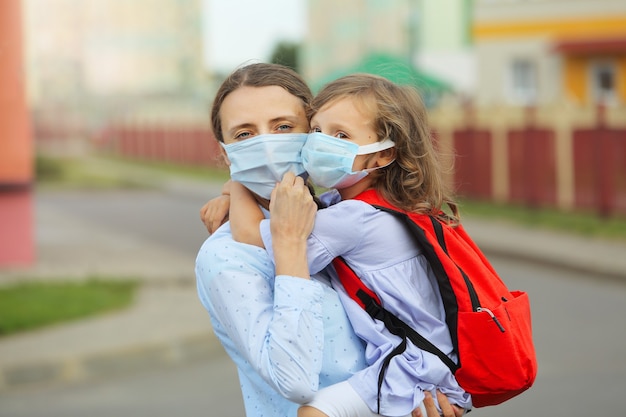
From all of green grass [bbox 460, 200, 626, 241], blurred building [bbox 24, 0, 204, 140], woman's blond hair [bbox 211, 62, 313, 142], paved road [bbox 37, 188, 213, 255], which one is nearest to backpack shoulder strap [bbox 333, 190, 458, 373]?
woman's blond hair [bbox 211, 62, 313, 142]

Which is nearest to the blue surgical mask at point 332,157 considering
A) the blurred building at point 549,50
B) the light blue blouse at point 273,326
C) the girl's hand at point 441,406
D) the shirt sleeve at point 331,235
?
the shirt sleeve at point 331,235

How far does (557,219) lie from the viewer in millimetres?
16281

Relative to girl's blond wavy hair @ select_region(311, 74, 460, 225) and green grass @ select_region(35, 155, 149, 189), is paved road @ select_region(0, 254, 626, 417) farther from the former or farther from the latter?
green grass @ select_region(35, 155, 149, 189)

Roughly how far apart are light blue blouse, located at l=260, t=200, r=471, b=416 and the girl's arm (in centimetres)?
5

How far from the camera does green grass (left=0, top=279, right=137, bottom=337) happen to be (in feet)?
28.4

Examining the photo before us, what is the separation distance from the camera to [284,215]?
2473 millimetres

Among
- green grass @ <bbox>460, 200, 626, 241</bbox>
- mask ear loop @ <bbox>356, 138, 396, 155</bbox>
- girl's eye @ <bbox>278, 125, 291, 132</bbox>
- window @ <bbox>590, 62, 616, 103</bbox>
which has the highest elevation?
girl's eye @ <bbox>278, 125, 291, 132</bbox>

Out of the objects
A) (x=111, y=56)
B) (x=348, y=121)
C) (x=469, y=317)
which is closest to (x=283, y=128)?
(x=348, y=121)

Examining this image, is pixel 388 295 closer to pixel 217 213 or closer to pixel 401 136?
pixel 401 136

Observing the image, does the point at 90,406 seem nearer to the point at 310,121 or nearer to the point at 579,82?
the point at 310,121

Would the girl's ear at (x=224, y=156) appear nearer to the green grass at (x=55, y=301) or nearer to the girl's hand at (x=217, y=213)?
the girl's hand at (x=217, y=213)

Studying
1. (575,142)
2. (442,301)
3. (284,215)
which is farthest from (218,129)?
(575,142)

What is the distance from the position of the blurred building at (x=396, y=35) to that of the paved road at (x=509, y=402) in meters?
Result: 35.7

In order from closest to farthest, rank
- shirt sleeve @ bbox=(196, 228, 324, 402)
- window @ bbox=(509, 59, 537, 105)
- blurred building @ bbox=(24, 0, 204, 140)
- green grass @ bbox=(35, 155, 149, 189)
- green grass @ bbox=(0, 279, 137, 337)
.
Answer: shirt sleeve @ bbox=(196, 228, 324, 402) → green grass @ bbox=(0, 279, 137, 337) → green grass @ bbox=(35, 155, 149, 189) → window @ bbox=(509, 59, 537, 105) → blurred building @ bbox=(24, 0, 204, 140)
